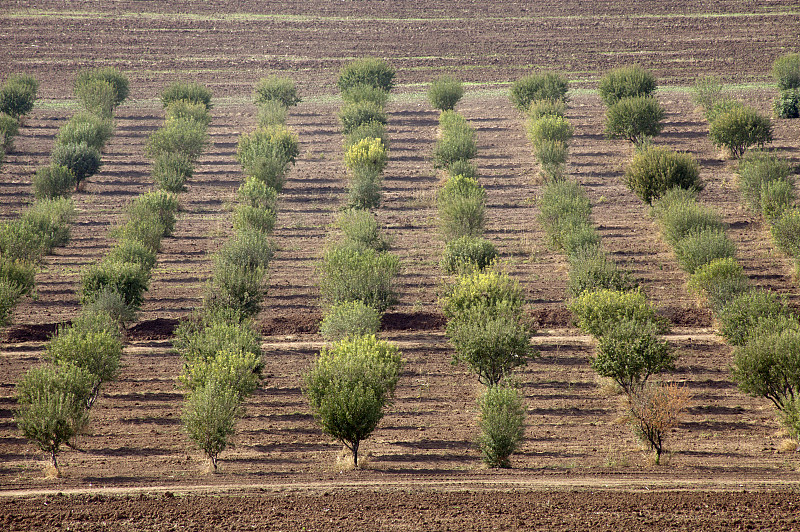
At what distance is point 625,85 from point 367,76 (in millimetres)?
21986

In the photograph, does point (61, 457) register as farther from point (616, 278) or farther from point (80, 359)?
point (616, 278)

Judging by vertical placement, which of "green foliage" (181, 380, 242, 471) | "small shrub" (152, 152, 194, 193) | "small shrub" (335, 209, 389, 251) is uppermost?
"small shrub" (152, 152, 194, 193)

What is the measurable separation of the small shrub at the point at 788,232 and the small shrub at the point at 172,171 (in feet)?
117

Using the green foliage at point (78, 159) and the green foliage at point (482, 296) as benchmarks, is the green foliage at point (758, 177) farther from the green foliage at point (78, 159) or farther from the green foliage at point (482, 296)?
the green foliage at point (78, 159)

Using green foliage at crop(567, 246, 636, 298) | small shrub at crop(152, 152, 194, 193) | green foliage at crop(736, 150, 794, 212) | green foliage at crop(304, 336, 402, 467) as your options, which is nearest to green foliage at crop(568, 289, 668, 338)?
green foliage at crop(567, 246, 636, 298)

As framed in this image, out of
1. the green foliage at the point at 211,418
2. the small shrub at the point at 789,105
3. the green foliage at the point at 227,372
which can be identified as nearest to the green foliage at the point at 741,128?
the small shrub at the point at 789,105

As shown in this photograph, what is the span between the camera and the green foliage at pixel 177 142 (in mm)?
51594

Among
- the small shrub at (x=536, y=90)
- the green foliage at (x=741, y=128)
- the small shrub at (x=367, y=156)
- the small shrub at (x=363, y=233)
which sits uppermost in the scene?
the small shrub at (x=536, y=90)

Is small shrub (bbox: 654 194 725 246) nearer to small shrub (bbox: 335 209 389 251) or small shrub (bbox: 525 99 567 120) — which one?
small shrub (bbox: 335 209 389 251)

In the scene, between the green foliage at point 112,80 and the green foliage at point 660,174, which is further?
the green foliage at point 112,80

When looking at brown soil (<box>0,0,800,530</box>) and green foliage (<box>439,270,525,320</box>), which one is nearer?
brown soil (<box>0,0,800,530</box>)

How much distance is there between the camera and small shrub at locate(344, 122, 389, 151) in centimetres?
5369

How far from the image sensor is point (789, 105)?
187 feet

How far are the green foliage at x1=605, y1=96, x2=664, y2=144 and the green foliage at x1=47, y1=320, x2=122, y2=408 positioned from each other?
3821 cm
